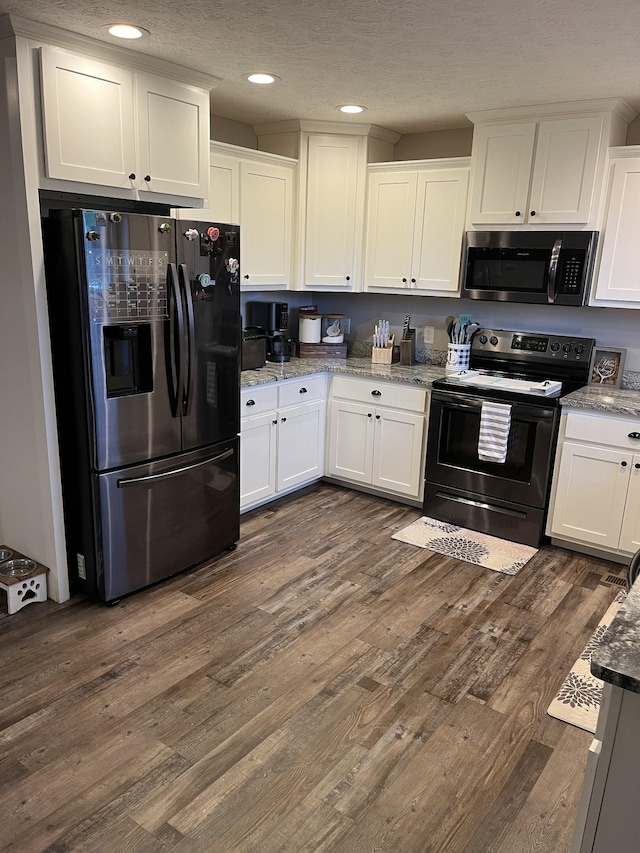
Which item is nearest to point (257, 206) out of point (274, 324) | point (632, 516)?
point (274, 324)

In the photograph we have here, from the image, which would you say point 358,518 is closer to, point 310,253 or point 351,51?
point 310,253

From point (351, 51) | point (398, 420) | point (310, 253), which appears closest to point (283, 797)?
point (398, 420)

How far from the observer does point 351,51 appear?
2.73 meters

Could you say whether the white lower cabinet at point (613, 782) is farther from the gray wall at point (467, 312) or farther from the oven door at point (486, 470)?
the gray wall at point (467, 312)

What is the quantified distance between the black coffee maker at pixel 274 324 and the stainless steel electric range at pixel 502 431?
110 cm

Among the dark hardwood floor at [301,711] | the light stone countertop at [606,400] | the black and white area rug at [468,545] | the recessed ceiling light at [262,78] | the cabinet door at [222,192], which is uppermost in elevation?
the recessed ceiling light at [262,78]

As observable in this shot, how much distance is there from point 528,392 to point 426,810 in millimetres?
2328

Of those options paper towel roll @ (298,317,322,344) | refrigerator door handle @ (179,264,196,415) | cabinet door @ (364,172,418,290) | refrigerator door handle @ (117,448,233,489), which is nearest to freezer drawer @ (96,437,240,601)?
refrigerator door handle @ (117,448,233,489)

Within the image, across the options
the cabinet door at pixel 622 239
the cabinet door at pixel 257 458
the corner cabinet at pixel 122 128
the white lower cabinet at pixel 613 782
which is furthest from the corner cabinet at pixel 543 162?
the white lower cabinet at pixel 613 782

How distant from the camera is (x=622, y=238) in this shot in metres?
3.52

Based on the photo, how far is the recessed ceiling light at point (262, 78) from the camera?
10.3 ft

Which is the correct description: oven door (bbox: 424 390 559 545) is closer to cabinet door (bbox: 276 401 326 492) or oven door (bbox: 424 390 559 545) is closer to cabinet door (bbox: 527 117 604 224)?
cabinet door (bbox: 276 401 326 492)

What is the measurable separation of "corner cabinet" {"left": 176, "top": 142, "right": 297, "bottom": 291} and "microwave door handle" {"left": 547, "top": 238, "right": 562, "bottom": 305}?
5.59ft

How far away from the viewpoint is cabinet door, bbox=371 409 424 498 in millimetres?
4150
